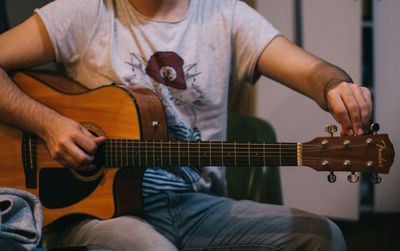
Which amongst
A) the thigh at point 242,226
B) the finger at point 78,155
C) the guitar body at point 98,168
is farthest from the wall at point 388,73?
the finger at point 78,155

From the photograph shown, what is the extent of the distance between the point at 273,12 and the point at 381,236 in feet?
5.63

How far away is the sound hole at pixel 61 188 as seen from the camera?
3.53 feet

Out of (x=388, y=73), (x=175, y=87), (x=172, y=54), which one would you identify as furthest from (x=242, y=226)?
(x=388, y=73)

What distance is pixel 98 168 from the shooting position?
1068 mm

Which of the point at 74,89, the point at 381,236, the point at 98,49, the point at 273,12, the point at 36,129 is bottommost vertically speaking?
the point at 381,236

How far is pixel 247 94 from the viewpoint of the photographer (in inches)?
102

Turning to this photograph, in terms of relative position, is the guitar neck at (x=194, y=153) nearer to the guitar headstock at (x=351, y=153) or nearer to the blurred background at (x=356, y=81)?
the guitar headstock at (x=351, y=153)

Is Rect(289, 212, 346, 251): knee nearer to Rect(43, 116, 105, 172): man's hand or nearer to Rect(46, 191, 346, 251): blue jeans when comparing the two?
Rect(46, 191, 346, 251): blue jeans

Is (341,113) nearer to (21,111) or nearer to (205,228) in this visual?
(205,228)

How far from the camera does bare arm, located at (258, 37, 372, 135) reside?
35.2 inches

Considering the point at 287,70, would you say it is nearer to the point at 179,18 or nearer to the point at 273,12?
the point at 179,18

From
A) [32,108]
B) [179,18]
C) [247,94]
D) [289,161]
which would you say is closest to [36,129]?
[32,108]

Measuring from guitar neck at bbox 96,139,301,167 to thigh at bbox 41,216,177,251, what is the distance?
0.16m

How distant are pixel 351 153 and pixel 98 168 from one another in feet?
2.20
